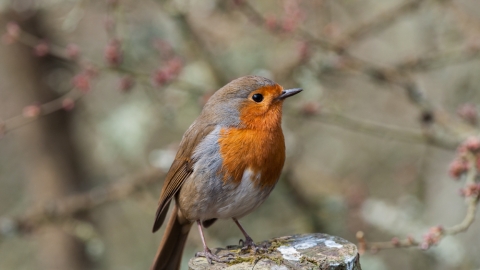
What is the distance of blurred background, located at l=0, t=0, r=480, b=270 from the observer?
4469 millimetres

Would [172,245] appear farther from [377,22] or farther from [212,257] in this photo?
[377,22]

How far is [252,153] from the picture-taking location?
319 centimetres

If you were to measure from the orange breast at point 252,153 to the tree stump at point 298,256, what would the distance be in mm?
452

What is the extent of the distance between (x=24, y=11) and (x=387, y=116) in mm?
3891

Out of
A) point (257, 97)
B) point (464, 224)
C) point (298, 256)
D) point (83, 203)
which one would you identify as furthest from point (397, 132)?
point (83, 203)

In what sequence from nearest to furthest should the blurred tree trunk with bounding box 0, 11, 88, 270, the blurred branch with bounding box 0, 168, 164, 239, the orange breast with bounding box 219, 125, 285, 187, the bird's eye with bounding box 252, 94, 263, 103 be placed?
the orange breast with bounding box 219, 125, 285, 187 < the bird's eye with bounding box 252, 94, 263, 103 < the blurred branch with bounding box 0, 168, 164, 239 < the blurred tree trunk with bounding box 0, 11, 88, 270

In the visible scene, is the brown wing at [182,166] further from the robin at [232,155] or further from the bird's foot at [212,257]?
the bird's foot at [212,257]

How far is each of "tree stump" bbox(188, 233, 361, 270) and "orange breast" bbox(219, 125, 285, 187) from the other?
452 mm

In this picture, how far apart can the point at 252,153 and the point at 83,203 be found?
2.64 m

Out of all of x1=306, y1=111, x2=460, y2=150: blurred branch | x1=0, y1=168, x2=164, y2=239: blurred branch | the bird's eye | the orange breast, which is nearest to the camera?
the orange breast

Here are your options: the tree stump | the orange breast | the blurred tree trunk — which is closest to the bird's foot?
the tree stump

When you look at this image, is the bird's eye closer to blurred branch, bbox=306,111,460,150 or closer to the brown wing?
the brown wing

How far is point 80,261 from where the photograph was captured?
20.9ft

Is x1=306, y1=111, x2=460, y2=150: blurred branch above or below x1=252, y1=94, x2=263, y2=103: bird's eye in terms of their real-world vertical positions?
above
